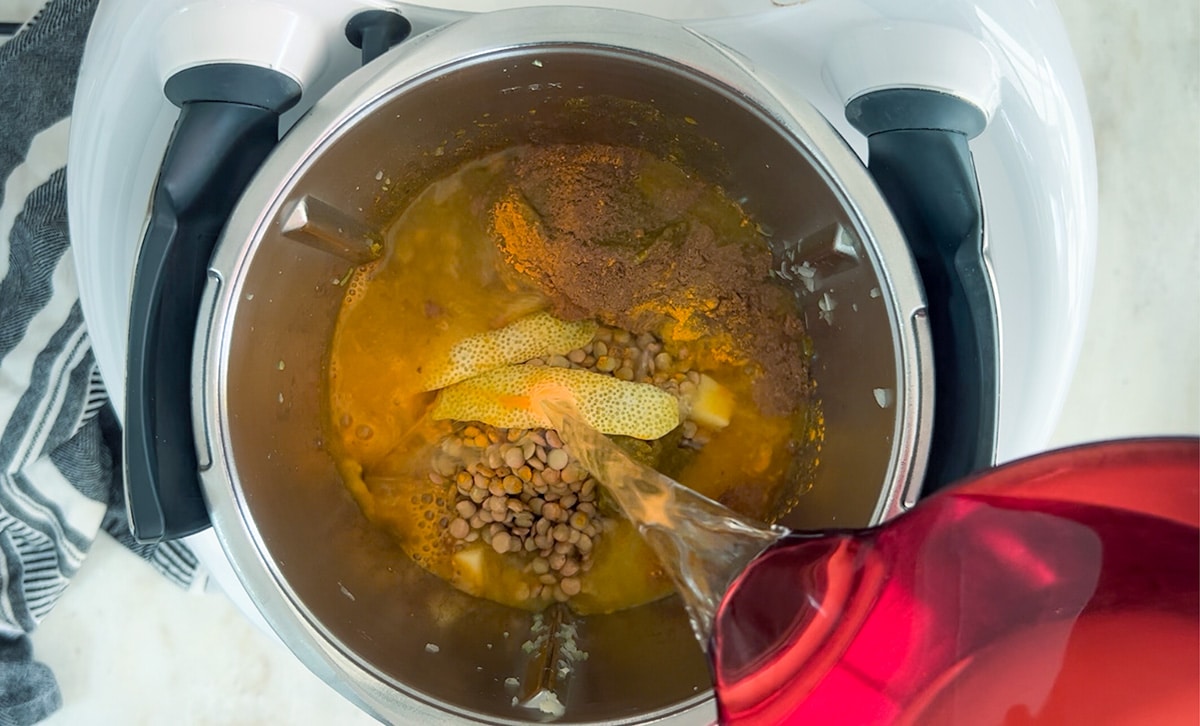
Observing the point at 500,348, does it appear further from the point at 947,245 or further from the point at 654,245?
the point at 947,245

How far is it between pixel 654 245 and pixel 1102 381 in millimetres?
402

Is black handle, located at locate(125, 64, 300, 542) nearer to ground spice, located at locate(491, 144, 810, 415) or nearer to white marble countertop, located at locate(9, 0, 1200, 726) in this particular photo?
ground spice, located at locate(491, 144, 810, 415)

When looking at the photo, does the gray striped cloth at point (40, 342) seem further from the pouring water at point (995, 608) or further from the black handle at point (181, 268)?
the pouring water at point (995, 608)

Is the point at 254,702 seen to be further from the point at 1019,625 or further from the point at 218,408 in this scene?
the point at 1019,625

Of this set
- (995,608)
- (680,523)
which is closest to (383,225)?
(680,523)

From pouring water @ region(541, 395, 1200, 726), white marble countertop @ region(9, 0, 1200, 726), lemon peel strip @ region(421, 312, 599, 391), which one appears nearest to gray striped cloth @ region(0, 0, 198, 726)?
white marble countertop @ region(9, 0, 1200, 726)

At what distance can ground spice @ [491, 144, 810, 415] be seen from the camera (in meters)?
0.54

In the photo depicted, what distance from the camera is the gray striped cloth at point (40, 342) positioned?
26.2 inches

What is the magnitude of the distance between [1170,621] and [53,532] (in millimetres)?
715

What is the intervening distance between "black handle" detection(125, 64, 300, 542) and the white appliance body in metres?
0.02

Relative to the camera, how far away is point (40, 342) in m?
0.67

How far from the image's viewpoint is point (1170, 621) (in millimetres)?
259

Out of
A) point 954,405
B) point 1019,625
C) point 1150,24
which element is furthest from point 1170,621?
point 1150,24

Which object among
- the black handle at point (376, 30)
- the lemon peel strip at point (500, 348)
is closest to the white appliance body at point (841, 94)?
the black handle at point (376, 30)
